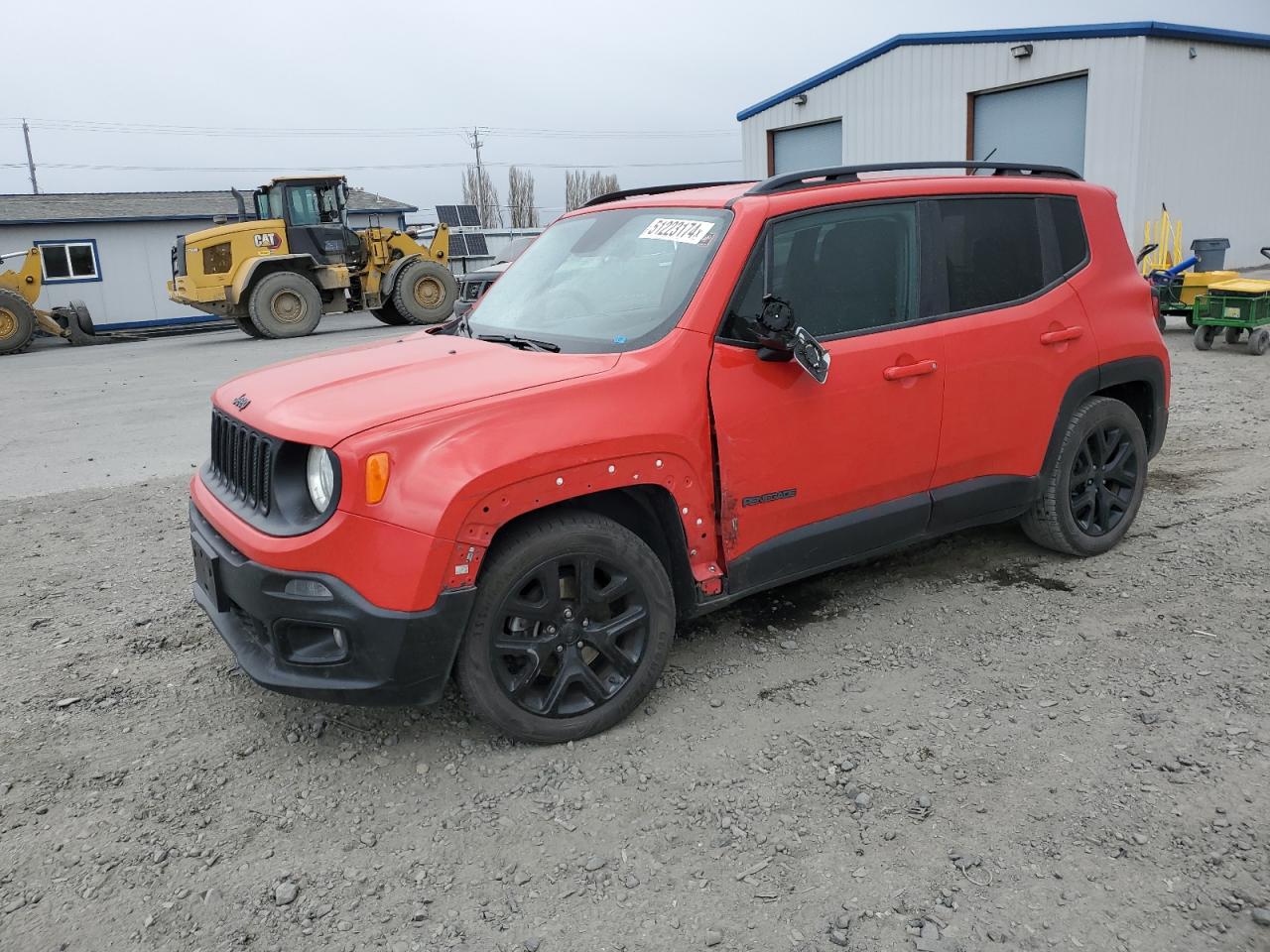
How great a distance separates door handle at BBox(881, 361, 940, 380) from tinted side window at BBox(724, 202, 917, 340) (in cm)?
19

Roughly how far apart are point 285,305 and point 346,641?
58.6 ft

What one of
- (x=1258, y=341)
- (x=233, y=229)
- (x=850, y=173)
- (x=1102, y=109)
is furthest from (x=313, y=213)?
(x=850, y=173)

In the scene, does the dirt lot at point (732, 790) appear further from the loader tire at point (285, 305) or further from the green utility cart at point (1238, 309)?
the loader tire at point (285, 305)

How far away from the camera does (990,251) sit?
417 cm

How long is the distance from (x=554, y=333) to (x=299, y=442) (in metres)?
1.12

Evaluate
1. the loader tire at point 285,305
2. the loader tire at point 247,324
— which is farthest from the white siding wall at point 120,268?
the loader tire at point 285,305

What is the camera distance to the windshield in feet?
11.5

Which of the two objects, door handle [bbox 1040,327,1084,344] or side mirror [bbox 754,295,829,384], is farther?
door handle [bbox 1040,327,1084,344]

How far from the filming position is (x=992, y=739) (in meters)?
3.20

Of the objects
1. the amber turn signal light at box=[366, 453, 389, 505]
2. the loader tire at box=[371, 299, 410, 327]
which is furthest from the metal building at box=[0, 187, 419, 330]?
the amber turn signal light at box=[366, 453, 389, 505]

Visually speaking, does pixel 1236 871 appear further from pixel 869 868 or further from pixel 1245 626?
pixel 1245 626

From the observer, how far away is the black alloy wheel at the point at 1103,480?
15.1ft

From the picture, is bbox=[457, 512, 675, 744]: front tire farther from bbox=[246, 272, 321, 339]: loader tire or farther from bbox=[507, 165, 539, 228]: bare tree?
bbox=[507, 165, 539, 228]: bare tree

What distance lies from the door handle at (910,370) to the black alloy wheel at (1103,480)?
1131mm
